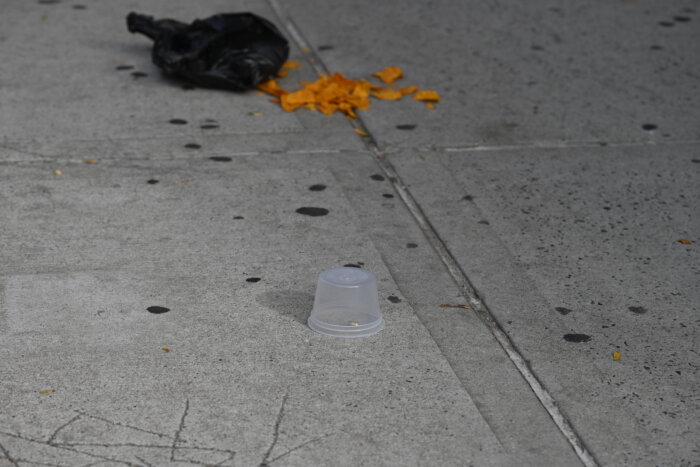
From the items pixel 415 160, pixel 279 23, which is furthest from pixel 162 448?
pixel 279 23

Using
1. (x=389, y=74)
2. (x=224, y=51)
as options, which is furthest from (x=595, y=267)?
(x=224, y=51)

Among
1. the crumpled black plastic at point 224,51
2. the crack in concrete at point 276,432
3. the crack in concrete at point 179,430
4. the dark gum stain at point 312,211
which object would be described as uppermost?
the crumpled black plastic at point 224,51

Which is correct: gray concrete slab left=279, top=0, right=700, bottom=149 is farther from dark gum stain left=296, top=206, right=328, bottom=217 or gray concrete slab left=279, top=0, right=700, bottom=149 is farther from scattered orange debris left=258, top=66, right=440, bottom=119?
dark gum stain left=296, top=206, right=328, bottom=217

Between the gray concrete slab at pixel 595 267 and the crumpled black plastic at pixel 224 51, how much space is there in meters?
1.20

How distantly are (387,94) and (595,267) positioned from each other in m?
2.18

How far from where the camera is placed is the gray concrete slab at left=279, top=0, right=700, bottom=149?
530 centimetres

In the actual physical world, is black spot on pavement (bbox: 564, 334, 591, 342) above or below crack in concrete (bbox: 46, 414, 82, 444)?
above

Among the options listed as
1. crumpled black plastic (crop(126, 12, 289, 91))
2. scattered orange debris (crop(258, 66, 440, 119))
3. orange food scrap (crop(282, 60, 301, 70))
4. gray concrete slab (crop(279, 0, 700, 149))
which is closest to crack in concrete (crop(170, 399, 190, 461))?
gray concrete slab (crop(279, 0, 700, 149))

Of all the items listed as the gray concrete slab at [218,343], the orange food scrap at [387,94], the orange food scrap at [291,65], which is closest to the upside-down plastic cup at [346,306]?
the gray concrete slab at [218,343]

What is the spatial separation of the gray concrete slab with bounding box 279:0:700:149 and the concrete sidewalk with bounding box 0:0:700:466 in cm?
3

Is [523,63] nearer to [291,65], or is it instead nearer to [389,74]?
[389,74]

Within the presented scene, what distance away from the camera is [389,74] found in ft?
19.5

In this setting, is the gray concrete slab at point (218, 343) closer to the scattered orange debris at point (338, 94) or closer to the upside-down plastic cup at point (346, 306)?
the upside-down plastic cup at point (346, 306)

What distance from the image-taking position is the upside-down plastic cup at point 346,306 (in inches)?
130
